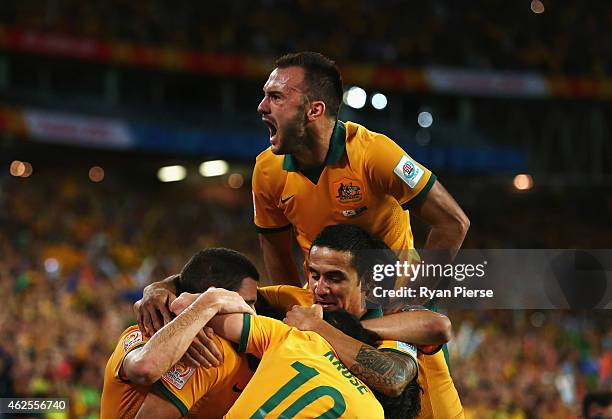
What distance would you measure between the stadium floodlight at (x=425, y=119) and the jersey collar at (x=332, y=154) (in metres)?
21.2

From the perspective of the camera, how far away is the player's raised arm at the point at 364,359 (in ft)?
11.5

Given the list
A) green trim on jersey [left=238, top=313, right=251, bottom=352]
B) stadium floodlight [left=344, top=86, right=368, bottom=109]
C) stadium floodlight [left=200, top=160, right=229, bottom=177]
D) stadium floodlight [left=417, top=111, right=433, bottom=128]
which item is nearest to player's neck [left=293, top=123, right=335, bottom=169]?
green trim on jersey [left=238, top=313, right=251, bottom=352]

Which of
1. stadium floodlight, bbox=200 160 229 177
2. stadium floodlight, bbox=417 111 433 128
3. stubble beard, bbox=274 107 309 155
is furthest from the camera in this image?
stadium floodlight, bbox=417 111 433 128

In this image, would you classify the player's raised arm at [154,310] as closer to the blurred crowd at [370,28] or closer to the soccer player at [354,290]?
the soccer player at [354,290]

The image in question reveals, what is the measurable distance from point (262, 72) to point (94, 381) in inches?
605

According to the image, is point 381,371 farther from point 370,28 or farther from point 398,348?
point 370,28

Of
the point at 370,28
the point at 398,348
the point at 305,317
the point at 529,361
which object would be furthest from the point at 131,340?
the point at 370,28

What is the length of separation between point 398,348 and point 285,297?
0.79 metres

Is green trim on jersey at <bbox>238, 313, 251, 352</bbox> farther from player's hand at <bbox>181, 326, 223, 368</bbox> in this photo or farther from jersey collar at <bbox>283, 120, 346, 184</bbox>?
jersey collar at <bbox>283, 120, 346, 184</bbox>

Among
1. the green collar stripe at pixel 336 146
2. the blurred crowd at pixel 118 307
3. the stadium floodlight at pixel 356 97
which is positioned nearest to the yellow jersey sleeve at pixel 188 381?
the green collar stripe at pixel 336 146

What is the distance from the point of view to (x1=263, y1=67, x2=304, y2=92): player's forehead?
429cm

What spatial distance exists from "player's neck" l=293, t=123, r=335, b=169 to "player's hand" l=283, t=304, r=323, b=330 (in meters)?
0.92

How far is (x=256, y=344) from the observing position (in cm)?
349

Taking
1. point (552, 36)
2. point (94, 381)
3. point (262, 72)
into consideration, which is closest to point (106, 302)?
point (94, 381)
